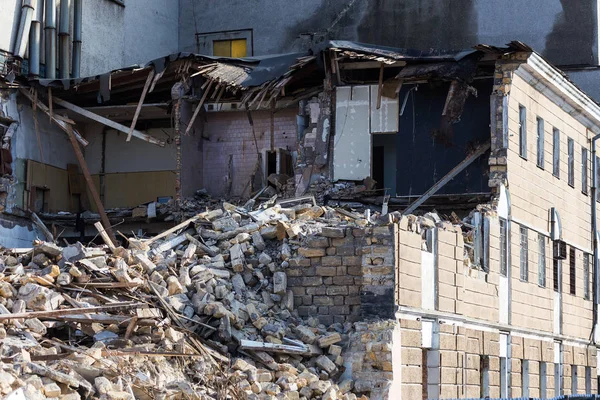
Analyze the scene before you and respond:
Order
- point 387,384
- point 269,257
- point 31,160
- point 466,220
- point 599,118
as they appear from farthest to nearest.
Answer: point 599,118
point 31,160
point 466,220
point 269,257
point 387,384

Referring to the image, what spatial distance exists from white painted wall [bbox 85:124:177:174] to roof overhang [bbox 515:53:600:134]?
906 cm

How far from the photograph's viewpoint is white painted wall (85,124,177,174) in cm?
3039

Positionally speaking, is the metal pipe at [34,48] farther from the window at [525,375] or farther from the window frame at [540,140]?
the window at [525,375]

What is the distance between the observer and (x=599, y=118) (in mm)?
31578

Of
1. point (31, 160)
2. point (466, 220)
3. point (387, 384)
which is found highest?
point (31, 160)

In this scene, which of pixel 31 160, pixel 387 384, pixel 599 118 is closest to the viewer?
pixel 387 384

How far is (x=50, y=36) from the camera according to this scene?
3080 cm

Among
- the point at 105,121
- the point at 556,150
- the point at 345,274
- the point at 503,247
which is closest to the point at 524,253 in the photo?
the point at 503,247

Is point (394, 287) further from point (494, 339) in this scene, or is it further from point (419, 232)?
point (494, 339)

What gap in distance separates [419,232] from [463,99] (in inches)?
276

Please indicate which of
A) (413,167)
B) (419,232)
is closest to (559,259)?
(413,167)

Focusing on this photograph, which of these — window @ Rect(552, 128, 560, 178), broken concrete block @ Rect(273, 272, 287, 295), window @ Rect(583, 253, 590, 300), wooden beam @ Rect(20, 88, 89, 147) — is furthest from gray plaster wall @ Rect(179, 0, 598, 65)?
broken concrete block @ Rect(273, 272, 287, 295)

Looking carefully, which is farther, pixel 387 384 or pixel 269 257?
pixel 269 257

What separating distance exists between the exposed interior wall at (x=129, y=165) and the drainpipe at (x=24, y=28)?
263 cm
